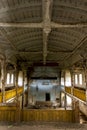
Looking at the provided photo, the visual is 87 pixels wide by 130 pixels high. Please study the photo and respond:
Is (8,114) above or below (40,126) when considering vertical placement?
above

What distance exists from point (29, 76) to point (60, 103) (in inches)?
269

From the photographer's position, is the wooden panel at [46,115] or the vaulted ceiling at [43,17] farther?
the wooden panel at [46,115]

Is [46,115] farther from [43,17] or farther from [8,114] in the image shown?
[43,17]

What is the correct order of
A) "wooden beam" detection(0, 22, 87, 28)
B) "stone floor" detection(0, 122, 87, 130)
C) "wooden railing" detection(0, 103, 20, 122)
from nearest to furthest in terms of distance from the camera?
"wooden beam" detection(0, 22, 87, 28)
"stone floor" detection(0, 122, 87, 130)
"wooden railing" detection(0, 103, 20, 122)

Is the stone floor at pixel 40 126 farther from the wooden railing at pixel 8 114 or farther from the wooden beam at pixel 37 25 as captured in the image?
the wooden beam at pixel 37 25

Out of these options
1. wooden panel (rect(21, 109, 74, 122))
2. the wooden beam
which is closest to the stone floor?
wooden panel (rect(21, 109, 74, 122))

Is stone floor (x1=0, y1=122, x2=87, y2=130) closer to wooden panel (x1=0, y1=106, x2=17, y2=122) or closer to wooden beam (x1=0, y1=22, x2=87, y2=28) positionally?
wooden panel (x1=0, y1=106, x2=17, y2=122)

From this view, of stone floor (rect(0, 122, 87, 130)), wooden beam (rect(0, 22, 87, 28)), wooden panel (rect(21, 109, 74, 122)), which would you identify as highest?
wooden beam (rect(0, 22, 87, 28))

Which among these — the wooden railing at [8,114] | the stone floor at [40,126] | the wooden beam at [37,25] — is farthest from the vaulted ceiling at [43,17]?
the stone floor at [40,126]

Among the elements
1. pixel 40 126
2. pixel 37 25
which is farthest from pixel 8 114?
pixel 37 25

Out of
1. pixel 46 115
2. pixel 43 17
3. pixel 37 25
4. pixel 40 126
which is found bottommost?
pixel 40 126

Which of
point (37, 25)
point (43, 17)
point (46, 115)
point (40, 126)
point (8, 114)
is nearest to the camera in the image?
point (43, 17)

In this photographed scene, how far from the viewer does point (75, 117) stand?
796cm

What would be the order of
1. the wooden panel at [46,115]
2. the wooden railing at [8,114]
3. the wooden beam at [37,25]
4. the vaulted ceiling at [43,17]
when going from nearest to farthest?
the vaulted ceiling at [43,17] < the wooden beam at [37,25] < the wooden railing at [8,114] < the wooden panel at [46,115]
